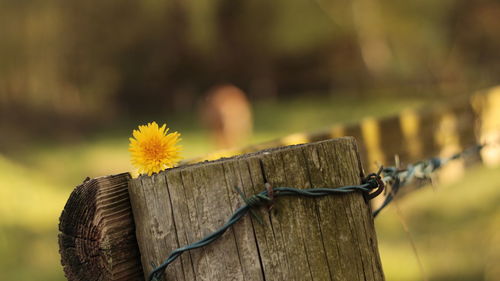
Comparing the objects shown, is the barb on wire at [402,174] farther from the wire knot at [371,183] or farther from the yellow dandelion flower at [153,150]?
the yellow dandelion flower at [153,150]

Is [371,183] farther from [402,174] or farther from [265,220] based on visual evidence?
[402,174]

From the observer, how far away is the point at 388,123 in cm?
282

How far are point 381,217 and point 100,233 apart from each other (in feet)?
18.4

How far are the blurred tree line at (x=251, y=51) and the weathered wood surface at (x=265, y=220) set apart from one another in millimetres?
10501

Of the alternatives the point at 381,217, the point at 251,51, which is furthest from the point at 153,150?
the point at 251,51

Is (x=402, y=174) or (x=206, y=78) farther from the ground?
(x=206, y=78)

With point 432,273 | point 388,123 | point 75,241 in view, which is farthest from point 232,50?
point 75,241

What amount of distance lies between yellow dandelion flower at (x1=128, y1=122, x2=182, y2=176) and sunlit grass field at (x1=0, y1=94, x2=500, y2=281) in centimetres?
191

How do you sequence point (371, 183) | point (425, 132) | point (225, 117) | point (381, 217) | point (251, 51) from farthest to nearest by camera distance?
1. point (251, 51)
2. point (225, 117)
3. point (381, 217)
4. point (425, 132)
5. point (371, 183)

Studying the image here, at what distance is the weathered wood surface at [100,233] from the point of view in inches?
47.1

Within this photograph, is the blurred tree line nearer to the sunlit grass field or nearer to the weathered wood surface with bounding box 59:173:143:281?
the sunlit grass field

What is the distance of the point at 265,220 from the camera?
1.14 meters

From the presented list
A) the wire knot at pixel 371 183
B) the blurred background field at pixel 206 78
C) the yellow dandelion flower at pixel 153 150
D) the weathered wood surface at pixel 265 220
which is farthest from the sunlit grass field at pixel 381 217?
the yellow dandelion flower at pixel 153 150

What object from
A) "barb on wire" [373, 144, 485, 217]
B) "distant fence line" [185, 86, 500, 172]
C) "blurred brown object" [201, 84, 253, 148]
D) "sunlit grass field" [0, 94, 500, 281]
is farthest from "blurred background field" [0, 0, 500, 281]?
"barb on wire" [373, 144, 485, 217]
